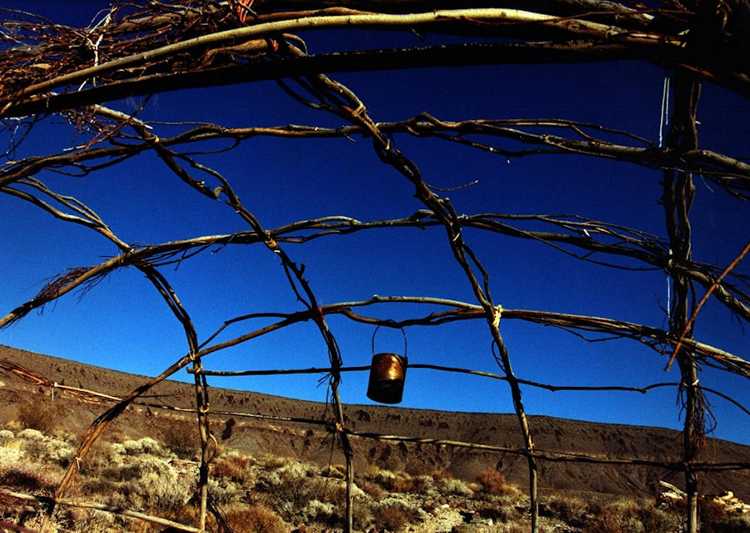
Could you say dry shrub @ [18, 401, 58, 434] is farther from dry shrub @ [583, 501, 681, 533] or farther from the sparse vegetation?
dry shrub @ [583, 501, 681, 533]

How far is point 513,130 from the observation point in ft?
8.19

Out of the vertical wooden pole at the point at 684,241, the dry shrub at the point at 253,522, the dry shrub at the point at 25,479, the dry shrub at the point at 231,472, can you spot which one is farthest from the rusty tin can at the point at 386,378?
the dry shrub at the point at 231,472

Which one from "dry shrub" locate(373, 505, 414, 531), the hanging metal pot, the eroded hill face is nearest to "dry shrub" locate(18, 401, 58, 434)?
→ the eroded hill face

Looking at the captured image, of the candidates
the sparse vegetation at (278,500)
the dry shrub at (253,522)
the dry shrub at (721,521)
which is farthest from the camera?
the dry shrub at (721,521)

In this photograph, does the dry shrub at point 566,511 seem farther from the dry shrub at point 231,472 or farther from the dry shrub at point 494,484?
the dry shrub at point 231,472

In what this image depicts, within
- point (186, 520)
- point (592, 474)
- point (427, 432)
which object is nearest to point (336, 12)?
point (186, 520)

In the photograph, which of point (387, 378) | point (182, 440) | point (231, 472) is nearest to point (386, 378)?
point (387, 378)

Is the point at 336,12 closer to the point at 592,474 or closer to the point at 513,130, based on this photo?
the point at 513,130

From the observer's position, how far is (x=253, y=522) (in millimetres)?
12109

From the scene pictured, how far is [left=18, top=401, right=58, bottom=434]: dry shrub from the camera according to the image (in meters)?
23.6

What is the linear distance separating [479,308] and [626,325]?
1062 millimetres

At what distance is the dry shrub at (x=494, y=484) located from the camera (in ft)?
83.6

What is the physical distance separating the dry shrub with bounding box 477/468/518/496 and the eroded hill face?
2.22m

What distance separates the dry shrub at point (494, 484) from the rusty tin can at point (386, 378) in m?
23.5
